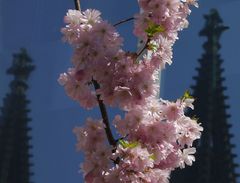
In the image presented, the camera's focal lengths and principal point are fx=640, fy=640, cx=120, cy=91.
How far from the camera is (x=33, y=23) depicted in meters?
5.26

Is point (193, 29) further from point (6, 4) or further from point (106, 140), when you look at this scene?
point (106, 140)

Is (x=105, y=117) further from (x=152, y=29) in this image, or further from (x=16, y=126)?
(x=16, y=126)

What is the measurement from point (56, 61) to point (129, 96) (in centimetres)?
324

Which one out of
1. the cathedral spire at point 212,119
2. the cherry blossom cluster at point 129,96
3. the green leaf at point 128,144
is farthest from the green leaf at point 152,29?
the cathedral spire at point 212,119

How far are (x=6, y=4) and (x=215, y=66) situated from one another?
1.87 meters

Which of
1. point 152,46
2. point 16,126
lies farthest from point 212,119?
point 152,46

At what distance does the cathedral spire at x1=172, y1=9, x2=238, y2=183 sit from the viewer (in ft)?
17.3

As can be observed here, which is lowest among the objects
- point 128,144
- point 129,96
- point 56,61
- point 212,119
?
point 128,144

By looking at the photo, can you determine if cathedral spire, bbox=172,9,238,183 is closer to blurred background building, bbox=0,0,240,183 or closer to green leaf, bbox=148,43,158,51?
blurred background building, bbox=0,0,240,183

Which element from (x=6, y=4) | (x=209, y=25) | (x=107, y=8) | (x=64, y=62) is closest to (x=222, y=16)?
(x=209, y=25)

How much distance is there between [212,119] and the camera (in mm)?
5523

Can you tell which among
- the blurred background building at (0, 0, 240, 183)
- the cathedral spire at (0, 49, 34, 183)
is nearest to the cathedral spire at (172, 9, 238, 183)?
the blurred background building at (0, 0, 240, 183)

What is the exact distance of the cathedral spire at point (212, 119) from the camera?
5262 millimetres

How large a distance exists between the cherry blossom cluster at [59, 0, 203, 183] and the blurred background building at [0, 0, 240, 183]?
271cm
